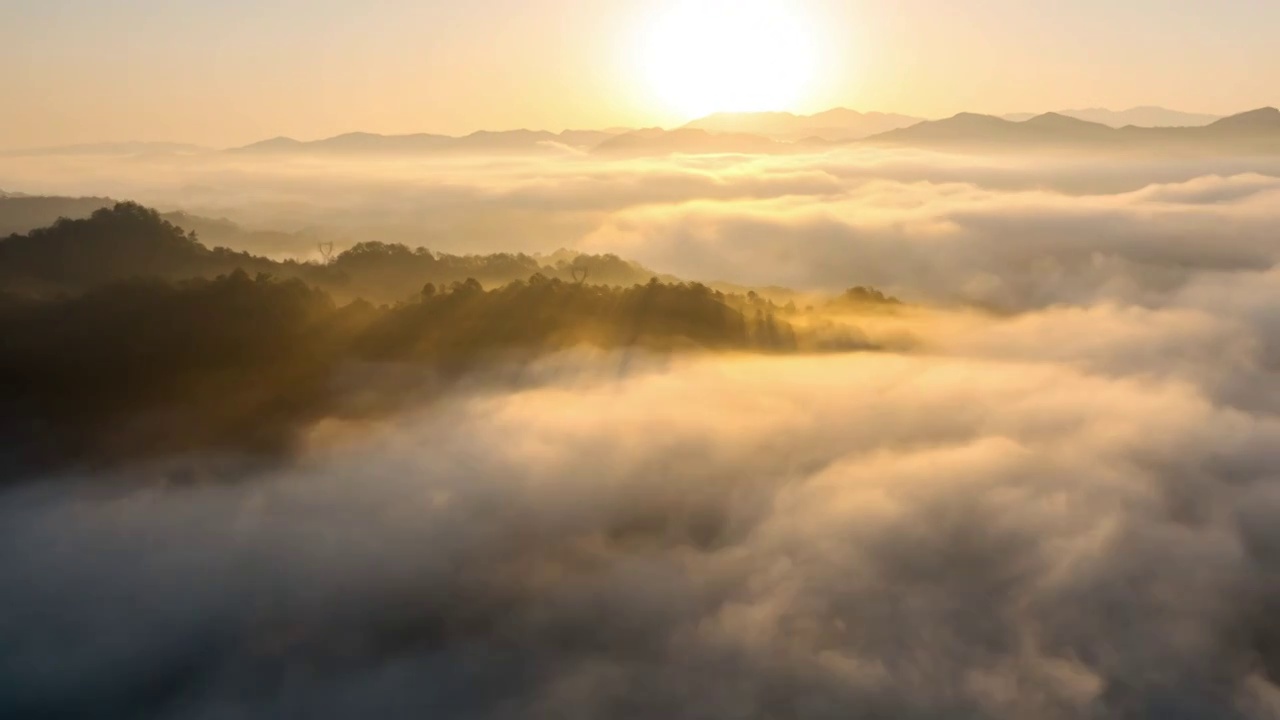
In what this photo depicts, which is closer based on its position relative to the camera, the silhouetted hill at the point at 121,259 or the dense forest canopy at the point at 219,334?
the dense forest canopy at the point at 219,334

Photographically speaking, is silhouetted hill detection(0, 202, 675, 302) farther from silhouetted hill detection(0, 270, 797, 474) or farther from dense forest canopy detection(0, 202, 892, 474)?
silhouetted hill detection(0, 270, 797, 474)

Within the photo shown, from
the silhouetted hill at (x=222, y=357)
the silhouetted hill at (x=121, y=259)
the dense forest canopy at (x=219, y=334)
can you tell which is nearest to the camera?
the silhouetted hill at (x=222, y=357)

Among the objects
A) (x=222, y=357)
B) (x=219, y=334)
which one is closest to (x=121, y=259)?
(x=219, y=334)

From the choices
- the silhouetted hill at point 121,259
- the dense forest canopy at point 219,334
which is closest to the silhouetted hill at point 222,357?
the dense forest canopy at point 219,334

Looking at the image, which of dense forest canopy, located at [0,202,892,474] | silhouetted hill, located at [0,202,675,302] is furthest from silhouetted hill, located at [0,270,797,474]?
silhouetted hill, located at [0,202,675,302]

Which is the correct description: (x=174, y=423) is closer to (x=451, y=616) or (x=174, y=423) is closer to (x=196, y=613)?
(x=196, y=613)

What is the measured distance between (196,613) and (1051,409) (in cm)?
12340

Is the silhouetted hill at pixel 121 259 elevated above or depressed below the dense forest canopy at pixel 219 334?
above

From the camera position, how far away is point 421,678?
317ft

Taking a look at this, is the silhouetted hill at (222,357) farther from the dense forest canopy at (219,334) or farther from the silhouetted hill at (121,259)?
the silhouetted hill at (121,259)

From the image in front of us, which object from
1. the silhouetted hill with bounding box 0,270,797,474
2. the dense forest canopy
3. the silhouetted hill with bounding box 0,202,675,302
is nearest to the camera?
the silhouetted hill with bounding box 0,270,797,474

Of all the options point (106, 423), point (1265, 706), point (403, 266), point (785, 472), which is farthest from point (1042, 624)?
point (403, 266)

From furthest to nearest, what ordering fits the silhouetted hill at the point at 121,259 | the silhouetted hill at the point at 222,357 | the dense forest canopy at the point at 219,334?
the silhouetted hill at the point at 121,259 < the dense forest canopy at the point at 219,334 < the silhouetted hill at the point at 222,357

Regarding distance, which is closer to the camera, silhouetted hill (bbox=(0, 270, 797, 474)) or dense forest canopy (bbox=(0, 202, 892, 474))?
silhouetted hill (bbox=(0, 270, 797, 474))
